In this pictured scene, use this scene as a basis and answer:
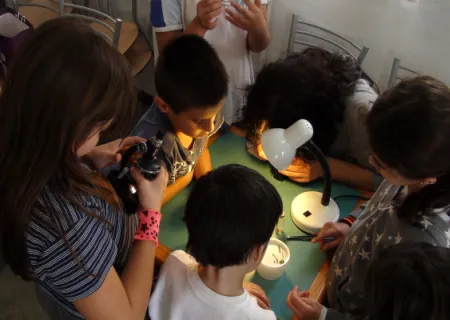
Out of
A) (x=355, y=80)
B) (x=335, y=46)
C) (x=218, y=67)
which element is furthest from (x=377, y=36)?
(x=218, y=67)

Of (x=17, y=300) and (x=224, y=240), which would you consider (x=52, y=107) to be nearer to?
(x=224, y=240)

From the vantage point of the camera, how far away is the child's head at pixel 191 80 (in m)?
Result: 1.21

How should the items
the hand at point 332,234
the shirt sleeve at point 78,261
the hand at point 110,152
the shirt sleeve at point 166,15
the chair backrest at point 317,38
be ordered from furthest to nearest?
the chair backrest at point 317,38 → the shirt sleeve at point 166,15 → the hand at point 332,234 → the hand at point 110,152 → the shirt sleeve at point 78,261

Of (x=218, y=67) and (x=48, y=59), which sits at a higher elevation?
(x=48, y=59)

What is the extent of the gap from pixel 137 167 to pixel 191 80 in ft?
0.95

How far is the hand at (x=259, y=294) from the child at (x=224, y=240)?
0.23 feet

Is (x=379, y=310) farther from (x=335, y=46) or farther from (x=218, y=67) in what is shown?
(x=335, y=46)

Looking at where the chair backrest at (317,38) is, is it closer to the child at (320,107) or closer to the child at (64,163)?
the child at (320,107)

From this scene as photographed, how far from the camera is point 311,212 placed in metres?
1.33

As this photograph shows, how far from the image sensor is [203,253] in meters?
0.96

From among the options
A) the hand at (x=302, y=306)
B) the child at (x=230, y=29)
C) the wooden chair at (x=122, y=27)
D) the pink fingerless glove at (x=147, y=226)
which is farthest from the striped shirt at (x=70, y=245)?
the wooden chair at (x=122, y=27)

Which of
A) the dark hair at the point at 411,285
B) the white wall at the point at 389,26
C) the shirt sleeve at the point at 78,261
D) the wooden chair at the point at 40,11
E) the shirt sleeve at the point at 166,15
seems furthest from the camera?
the wooden chair at the point at 40,11

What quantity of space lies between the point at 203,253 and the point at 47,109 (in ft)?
1.43

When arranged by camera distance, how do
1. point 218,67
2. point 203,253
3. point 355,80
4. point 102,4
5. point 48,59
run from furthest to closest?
1. point 102,4
2. point 355,80
3. point 218,67
4. point 203,253
5. point 48,59
